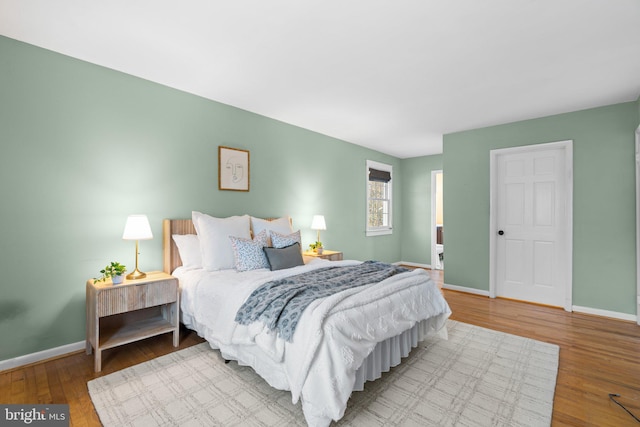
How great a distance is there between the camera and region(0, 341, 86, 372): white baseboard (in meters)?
2.34

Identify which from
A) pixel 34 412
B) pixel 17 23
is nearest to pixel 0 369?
pixel 34 412

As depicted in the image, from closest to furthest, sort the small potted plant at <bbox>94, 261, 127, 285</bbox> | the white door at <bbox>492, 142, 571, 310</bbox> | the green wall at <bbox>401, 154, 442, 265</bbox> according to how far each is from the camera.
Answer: the small potted plant at <bbox>94, 261, 127, 285</bbox>, the white door at <bbox>492, 142, 571, 310</bbox>, the green wall at <bbox>401, 154, 442, 265</bbox>

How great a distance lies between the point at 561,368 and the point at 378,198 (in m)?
4.30

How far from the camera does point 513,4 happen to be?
75.9 inches

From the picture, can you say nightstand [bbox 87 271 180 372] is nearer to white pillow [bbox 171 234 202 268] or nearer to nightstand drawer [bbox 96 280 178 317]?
nightstand drawer [bbox 96 280 178 317]

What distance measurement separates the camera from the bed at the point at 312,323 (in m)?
1.70

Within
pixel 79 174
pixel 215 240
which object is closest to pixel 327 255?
pixel 215 240

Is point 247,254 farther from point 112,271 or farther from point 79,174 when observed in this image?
point 79,174

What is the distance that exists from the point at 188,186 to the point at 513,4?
128 inches

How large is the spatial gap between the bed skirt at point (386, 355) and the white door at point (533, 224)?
2533 mm

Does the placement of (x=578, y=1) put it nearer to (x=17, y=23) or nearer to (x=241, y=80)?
(x=241, y=80)

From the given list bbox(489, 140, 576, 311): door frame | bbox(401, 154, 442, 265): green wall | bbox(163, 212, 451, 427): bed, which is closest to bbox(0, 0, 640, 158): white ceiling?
bbox(489, 140, 576, 311): door frame

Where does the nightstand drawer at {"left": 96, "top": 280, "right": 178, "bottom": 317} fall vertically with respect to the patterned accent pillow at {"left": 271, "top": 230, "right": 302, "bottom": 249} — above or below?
below

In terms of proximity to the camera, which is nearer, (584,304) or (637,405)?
(637,405)
